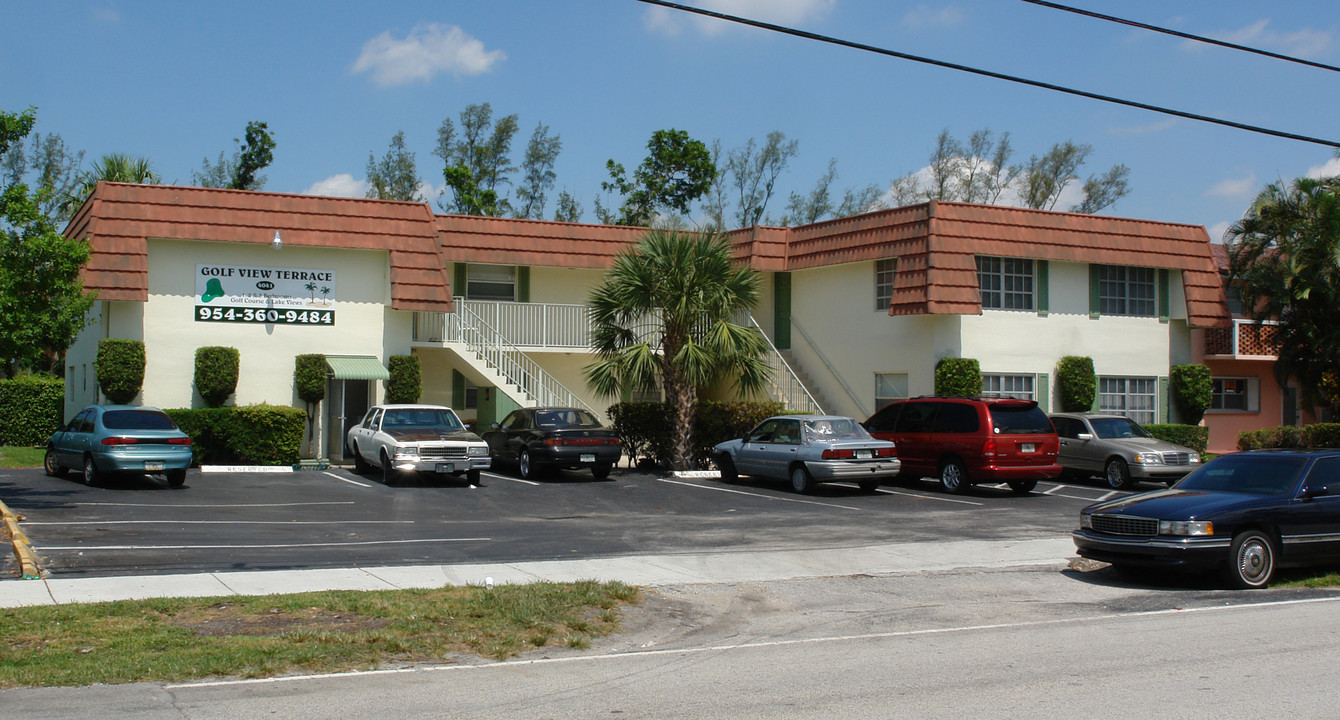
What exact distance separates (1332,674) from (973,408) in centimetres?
1325

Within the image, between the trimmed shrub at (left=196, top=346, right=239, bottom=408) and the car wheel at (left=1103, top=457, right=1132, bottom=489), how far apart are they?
18512mm

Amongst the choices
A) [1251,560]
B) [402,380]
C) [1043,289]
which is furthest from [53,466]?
[1043,289]

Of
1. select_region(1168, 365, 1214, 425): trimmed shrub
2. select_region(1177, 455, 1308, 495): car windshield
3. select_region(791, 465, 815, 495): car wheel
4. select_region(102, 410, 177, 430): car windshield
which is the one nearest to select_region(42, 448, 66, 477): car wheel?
select_region(102, 410, 177, 430): car windshield

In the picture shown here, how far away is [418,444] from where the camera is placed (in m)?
20.6

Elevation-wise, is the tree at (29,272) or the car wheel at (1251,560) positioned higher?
the tree at (29,272)

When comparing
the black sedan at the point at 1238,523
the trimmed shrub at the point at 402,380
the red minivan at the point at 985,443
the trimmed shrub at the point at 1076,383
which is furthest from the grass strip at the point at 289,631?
the trimmed shrub at the point at 1076,383

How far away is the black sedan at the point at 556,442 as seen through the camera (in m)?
22.1

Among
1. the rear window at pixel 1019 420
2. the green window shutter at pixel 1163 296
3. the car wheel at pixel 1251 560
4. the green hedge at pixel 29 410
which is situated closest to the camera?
the car wheel at pixel 1251 560

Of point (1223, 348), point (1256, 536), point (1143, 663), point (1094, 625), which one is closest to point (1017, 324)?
point (1223, 348)

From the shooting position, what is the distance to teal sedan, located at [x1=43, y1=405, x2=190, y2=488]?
62.7 ft

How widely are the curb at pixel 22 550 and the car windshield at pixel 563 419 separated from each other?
1009cm

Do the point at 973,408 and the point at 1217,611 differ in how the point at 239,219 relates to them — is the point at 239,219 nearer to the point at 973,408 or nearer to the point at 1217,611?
the point at 973,408

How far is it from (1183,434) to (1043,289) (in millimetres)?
5026

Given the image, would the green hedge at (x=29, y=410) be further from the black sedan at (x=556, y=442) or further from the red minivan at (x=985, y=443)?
the red minivan at (x=985, y=443)
